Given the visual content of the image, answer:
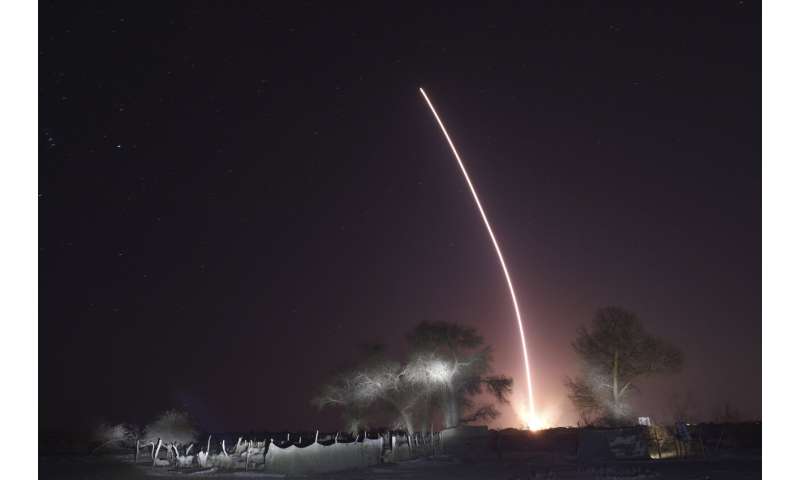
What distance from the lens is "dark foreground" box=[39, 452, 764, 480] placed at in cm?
2861

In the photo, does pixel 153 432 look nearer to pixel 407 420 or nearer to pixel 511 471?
pixel 407 420

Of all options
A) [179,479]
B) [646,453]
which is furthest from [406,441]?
[179,479]

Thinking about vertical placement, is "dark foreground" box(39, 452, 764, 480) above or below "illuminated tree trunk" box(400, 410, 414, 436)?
above

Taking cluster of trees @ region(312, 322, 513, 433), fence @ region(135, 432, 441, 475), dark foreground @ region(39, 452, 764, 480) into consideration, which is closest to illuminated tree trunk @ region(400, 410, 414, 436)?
cluster of trees @ region(312, 322, 513, 433)

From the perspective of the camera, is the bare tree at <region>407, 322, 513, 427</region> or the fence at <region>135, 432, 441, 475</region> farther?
the bare tree at <region>407, 322, 513, 427</region>

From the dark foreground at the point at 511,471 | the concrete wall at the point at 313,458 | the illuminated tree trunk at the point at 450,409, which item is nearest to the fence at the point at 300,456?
the concrete wall at the point at 313,458

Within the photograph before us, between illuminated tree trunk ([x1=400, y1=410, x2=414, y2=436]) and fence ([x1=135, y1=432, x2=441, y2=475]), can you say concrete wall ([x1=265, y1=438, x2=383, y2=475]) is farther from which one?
illuminated tree trunk ([x1=400, y1=410, x2=414, y2=436])

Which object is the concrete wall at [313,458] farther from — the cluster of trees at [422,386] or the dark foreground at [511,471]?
the cluster of trees at [422,386]

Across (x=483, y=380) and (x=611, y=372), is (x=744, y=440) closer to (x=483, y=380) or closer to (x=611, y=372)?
(x=611, y=372)

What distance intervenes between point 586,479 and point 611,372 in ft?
116

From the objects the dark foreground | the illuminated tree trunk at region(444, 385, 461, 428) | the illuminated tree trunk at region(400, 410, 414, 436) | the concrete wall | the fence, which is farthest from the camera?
the illuminated tree trunk at region(400, 410, 414, 436)

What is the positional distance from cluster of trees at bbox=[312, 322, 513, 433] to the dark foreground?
57.2 feet

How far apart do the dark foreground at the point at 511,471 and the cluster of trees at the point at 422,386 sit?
17.4 meters

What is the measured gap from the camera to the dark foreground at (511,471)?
28.6m
